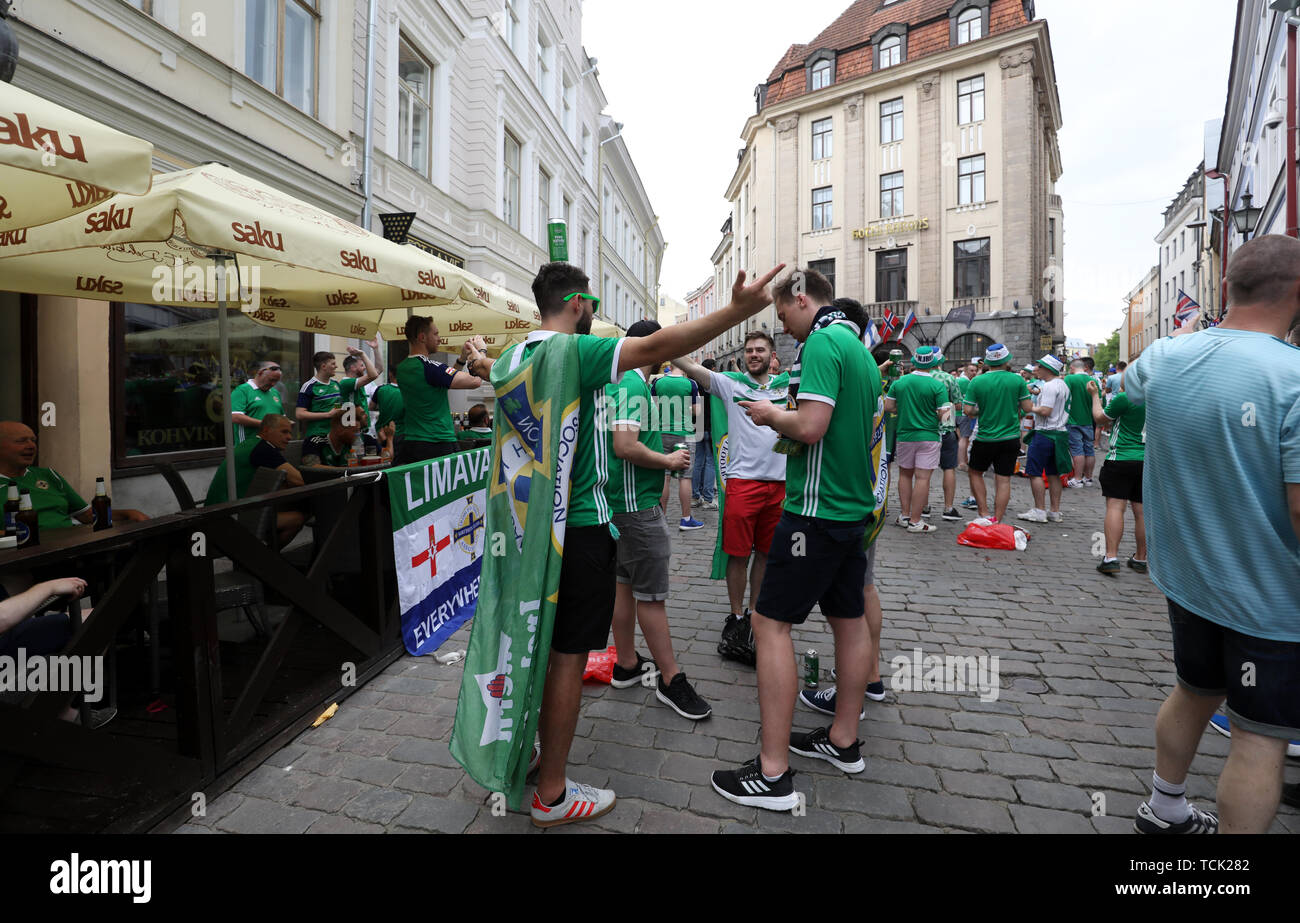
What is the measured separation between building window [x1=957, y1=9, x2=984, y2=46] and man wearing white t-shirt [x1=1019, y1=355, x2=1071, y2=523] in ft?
89.5

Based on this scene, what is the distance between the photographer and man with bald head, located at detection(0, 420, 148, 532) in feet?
11.2

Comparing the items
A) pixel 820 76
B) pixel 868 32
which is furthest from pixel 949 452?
pixel 868 32

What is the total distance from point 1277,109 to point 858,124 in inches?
712

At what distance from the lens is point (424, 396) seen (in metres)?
5.08

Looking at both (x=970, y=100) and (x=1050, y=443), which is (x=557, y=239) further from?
(x=970, y=100)

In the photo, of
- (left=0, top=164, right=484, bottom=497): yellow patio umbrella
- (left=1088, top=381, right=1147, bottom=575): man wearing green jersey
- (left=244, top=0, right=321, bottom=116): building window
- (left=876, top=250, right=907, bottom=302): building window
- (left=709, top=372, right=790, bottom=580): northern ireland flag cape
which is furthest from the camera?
(left=876, top=250, right=907, bottom=302): building window

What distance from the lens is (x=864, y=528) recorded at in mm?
2707

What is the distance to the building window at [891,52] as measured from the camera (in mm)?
29516

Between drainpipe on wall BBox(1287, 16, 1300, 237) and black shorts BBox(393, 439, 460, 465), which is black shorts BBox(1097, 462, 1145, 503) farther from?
drainpipe on wall BBox(1287, 16, 1300, 237)

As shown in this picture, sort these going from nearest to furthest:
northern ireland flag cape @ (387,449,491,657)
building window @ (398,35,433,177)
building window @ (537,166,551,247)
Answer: northern ireland flag cape @ (387,449,491,657), building window @ (398,35,433,177), building window @ (537,166,551,247)

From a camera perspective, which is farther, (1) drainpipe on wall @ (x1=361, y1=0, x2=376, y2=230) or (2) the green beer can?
(1) drainpipe on wall @ (x1=361, y1=0, x2=376, y2=230)

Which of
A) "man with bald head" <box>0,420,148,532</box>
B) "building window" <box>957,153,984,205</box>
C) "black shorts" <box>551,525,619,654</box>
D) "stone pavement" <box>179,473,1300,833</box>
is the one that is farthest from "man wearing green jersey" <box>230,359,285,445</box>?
"building window" <box>957,153,984,205</box>

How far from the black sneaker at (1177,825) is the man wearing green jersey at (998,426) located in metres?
5.37

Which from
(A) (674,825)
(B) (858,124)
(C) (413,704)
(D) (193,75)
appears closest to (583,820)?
(A) (674,825)
